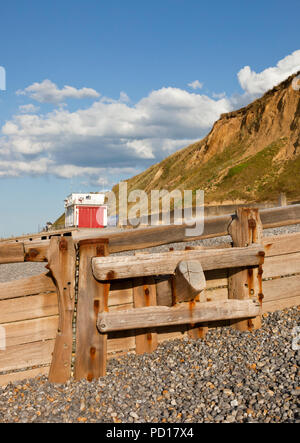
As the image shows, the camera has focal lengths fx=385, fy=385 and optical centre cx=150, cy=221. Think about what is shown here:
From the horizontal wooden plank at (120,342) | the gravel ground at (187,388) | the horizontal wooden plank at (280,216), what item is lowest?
the gravel ground at (187,388)

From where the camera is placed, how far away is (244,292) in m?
6.07

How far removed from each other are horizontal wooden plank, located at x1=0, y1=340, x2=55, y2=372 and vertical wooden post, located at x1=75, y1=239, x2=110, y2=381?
0.49 metres

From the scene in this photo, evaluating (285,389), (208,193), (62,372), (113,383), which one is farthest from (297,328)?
(208,193)

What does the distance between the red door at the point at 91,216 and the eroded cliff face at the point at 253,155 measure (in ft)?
39.2

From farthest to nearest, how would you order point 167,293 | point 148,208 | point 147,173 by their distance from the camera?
point 147,173
point 148,208
point 167,293

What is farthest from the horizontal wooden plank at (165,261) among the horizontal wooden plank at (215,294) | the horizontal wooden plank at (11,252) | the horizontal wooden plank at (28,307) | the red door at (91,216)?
the red door at (91,216)

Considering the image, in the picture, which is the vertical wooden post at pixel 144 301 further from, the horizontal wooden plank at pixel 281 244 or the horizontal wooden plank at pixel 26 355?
the horizontal wooden plank at pixel 281 244

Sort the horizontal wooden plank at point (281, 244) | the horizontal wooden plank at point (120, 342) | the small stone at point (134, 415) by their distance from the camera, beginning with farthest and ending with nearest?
the horizontal wooden plank at point (281, 244), the horizontal wooden plank at point (120, 342), the small stone at point (134, 415)

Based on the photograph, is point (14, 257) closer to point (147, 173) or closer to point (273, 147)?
point (273, 147)

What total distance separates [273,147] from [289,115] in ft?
18.4

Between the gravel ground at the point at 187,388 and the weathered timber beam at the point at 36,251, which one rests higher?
the weathered timber beam at the point at 36,251

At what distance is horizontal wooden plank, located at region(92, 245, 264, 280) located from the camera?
527 cm

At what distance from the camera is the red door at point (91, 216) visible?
4205 centimetres

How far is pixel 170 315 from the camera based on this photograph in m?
5.49
